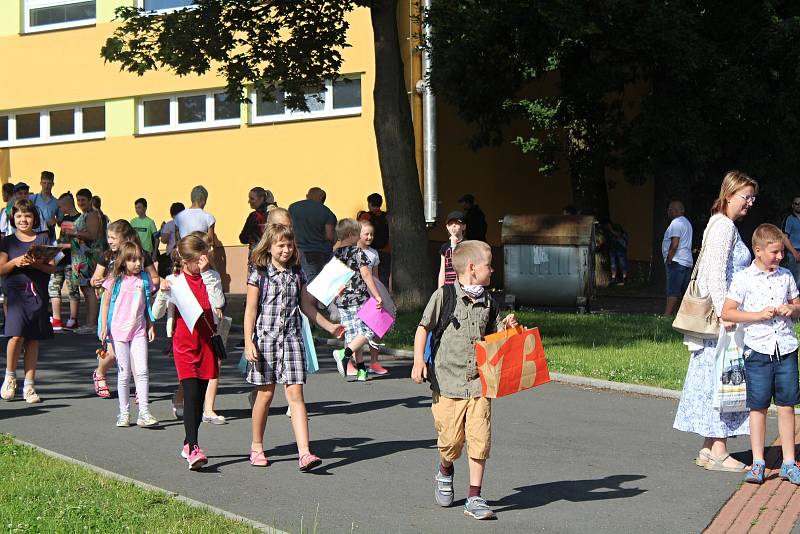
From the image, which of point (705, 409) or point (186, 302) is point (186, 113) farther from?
point (705, 409)

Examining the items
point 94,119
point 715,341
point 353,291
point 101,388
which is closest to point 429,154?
point 94,119

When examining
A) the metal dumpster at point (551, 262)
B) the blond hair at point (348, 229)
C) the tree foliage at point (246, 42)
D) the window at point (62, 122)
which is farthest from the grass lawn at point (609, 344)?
the window at point (62, 122)

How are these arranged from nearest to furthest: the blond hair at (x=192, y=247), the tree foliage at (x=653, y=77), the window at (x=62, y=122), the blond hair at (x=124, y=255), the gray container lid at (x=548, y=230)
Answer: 1. the blond hair at (x=192, y=247)
2. the blond hair at (x=124, y=255)
3. the gray container lid at (x=548, y=230)
4. the tree foliage at (x=653, y=77)
5. the window at (x=62, y=122)

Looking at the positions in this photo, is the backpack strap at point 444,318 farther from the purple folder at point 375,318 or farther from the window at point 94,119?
the window at point 94,119

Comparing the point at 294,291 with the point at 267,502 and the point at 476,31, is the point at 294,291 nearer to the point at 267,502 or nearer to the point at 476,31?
the point at 267,502

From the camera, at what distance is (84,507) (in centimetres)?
670

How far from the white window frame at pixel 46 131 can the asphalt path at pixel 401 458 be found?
63.2 ft

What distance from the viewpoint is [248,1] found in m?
19.7

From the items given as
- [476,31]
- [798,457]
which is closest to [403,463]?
[798,457]

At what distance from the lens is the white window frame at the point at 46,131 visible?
30953mm

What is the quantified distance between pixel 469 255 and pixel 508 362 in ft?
2.08

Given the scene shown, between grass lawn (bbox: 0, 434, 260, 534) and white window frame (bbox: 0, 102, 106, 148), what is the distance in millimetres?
23951

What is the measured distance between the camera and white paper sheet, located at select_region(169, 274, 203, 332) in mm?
8695

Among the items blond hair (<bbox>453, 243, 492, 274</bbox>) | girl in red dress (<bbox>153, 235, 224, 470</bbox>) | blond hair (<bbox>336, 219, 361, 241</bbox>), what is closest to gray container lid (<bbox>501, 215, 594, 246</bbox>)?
blond hair (<bbox>336, 219, 361, 241</bbox>)
